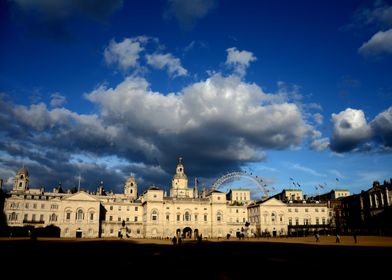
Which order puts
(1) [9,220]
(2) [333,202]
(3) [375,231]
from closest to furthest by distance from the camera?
(3) [375,231], (1) [9,220], (2) [333,202]

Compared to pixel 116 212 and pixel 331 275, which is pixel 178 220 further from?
pixel 331 275

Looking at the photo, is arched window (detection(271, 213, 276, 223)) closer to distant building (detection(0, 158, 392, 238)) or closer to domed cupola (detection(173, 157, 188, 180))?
distant building (detection(0, 158, 392, 238))

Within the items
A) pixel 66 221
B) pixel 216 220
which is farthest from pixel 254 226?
pixel 66 221

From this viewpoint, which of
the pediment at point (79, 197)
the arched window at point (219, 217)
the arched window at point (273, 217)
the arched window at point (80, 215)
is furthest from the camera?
the arched window at point (273, 217)

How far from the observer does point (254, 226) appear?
111750 millimetres

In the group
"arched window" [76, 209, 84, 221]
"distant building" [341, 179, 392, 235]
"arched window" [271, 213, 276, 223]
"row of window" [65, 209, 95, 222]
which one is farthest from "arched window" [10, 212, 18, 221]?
"distant building" [341, 179, 392, 235]

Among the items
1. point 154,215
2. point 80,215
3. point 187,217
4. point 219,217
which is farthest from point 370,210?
point 80,215

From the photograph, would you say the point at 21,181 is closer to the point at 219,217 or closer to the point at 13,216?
the point at 13,216

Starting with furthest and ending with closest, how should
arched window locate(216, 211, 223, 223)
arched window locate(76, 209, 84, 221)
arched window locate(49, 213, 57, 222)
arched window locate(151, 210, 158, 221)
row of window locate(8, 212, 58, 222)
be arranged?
arched window locate(216, 211, 223, 223), arched window locate(49, 213, 57, 222), arched window locate(151, 210, 158, 221), row of window locate(8, 212, 58, 222), arched window locate(76, 209, 84, 221)

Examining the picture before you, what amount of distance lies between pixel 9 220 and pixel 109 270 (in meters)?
92.3

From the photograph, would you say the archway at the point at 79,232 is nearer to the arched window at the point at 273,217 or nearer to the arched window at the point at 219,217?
the arched window at the point at 219,217

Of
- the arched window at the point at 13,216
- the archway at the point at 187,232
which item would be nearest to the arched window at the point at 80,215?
the arched window at the point at 13,216

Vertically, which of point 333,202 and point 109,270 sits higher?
point 333,202

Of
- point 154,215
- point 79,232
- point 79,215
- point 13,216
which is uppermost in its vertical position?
point 154,215
